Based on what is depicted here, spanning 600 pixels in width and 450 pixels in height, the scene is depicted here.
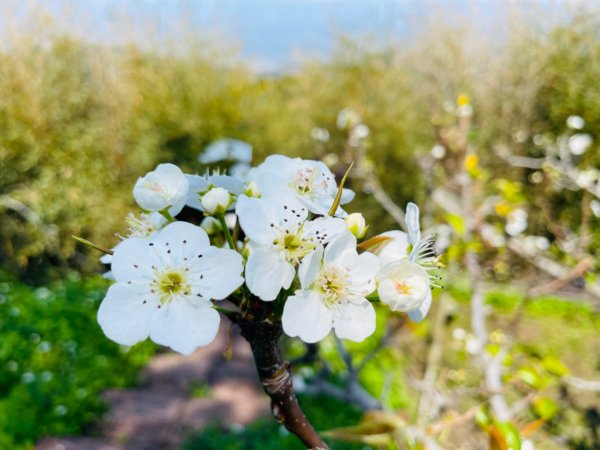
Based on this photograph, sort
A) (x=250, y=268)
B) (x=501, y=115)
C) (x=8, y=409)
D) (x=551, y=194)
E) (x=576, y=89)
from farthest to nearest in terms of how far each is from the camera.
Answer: (x=501, y=115)
(x=551, y=194)
(x=576, y=89)
(x=8, y=409)
(x=250, y=268)

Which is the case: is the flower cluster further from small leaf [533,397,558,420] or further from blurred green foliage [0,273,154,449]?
blurred green foliage [0,273,154,449]

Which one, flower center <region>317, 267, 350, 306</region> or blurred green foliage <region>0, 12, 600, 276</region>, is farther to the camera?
blurred green foliage <region>0, 12, 600, 276</region>

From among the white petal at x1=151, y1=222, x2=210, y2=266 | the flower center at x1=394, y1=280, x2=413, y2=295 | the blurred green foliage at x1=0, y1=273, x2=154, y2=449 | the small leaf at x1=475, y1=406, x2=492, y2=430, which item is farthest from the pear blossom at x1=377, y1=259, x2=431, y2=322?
the blurred green foliage at x1=0, y1=273, x2=154, y2=449

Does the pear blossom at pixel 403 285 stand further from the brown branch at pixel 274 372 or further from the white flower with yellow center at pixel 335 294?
the brown branch at pixel 274 372

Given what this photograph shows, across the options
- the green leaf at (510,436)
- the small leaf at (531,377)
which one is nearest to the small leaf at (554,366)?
the small leaf at (531,377)

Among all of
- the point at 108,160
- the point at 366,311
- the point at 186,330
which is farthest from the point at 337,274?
the point at 108,160

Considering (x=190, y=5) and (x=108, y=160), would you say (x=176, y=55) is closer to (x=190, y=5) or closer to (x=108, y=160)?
(x=190, y=5)

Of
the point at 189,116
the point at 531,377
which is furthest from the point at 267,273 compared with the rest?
the point at 189,116
